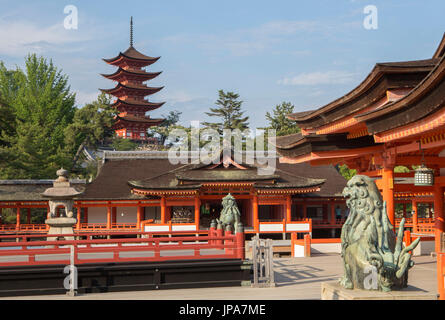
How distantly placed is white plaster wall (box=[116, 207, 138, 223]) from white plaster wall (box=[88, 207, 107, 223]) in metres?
0.96

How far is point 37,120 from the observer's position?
52656mm

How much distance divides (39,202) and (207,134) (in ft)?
127

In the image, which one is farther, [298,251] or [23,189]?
[23,189]

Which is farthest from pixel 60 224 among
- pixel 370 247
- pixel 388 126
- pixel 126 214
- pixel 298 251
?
pixel 370 247

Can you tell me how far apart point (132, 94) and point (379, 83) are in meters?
63.9

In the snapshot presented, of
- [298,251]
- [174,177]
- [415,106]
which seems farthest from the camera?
[174,177]

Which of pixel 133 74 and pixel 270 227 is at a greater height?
pixel 133 74

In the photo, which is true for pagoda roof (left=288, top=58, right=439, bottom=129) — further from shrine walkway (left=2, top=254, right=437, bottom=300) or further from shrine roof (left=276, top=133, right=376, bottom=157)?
shrine walkway (left=2, top=254, right=437, bottom=300)

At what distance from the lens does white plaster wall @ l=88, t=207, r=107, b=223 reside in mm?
35094

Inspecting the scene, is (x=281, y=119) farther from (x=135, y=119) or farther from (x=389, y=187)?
(x=389, y=187)

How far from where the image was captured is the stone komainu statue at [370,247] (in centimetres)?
779

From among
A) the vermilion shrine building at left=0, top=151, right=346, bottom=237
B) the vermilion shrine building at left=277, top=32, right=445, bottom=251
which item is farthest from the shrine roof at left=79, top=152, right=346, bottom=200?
the vermilion shrine building at left=277, top=32, right=445, bottom=251

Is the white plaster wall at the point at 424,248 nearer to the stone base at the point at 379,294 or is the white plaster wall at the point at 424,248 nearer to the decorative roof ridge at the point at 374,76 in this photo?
the decorative roof ridge at the point at 374,76

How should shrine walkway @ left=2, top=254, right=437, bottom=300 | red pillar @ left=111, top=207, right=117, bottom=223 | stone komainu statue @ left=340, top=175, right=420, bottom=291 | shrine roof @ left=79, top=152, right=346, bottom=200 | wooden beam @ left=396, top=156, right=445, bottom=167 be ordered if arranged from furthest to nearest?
red pillar @ left=111, top=207, right=117, bottom=223
shrine roof @ left=79, top=152, right=346, bottom=200
wooden beam @ left=396, top=156, right=445, bottom=167
shrine walkway @ left=2, top=254, right=437, bottom=300
stone komainu statue @ left=340, top=175, right=420, bottom=291
